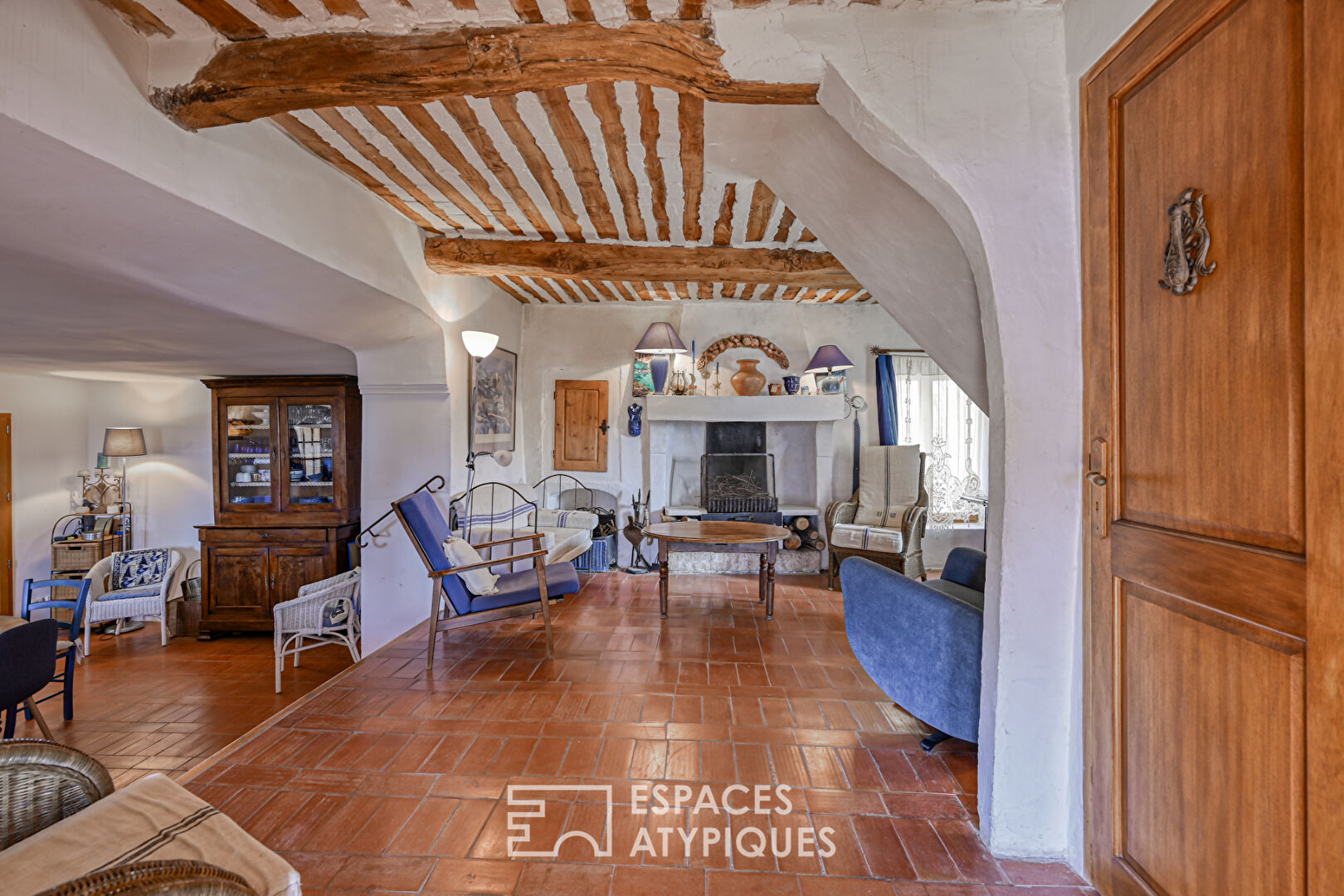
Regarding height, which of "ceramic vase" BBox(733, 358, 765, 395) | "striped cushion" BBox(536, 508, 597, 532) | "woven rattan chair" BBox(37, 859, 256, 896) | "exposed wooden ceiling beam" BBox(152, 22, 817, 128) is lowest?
"striped cushion" BBox(536, 508, 597, 532)

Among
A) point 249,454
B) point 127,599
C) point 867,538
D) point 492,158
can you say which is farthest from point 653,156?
point 127,599

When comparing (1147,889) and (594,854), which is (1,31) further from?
(1147,889)

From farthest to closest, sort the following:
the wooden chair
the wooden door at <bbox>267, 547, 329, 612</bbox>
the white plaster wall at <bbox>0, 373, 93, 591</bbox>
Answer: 1. the white plaster wall at <bbox>0, 373, 93, 591</bbox>
2. the wooden door at <bbox>267, 547, 329, 612</bbox>
3. the wooden chair

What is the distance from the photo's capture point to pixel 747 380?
19.7 feet

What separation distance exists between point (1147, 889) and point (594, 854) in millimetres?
1397

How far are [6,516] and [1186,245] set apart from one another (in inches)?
369

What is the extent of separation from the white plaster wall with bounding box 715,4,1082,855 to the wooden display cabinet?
584 centimetres

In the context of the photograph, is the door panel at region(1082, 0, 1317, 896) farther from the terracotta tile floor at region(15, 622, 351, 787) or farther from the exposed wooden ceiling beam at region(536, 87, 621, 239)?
the terracotta tile floor at region(15, 622, 351, 787)

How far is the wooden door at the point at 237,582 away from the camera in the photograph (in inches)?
240

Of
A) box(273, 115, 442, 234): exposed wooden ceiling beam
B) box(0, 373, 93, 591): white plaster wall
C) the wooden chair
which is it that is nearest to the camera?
box(273, 115, 442, 234): exposed wooden ceiling beam

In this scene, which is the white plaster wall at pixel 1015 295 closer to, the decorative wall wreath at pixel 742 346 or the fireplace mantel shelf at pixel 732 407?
the fireplace mantel shelf at pixel 732 407

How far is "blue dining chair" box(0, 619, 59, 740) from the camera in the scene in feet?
9.50

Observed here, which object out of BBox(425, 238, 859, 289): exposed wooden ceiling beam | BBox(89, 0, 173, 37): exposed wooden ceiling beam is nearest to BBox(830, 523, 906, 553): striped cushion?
BBox(425, 238, 859, 289): exposed wooden ceiling beam

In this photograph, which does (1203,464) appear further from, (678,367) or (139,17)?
(678,367)
